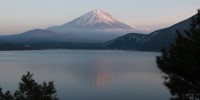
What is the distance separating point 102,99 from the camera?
123ft

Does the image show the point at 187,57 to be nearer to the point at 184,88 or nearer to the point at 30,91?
the point at 184,88

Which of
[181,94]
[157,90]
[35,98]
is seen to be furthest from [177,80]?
[157,90]

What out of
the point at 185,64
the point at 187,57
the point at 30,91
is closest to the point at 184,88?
the point at 185,64

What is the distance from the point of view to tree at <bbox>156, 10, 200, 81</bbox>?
1549cm

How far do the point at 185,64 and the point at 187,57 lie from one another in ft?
1.09

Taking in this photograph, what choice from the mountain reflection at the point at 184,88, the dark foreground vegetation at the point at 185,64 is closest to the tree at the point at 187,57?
the dark foreground vegetation at the point at 185,64

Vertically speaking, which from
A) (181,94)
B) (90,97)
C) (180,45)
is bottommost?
(90,97)

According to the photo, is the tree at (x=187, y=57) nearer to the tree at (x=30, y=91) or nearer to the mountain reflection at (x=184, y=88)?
the mountain reflection at (x=184, y=88)

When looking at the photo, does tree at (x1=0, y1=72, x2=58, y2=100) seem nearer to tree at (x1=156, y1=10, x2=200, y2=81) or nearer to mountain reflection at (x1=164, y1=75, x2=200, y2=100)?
tree at (x1=156, y1=10, x2=200, y2=81)

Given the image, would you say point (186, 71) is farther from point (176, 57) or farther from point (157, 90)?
point (157, 90)

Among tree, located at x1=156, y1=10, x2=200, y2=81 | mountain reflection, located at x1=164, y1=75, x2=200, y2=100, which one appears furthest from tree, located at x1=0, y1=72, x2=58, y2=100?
mountain reflection, located at x1=164, y1=75, x2=200, y2=100

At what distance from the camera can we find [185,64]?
15.7 metres

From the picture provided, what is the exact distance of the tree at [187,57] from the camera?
610 inches

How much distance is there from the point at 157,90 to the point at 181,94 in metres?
28.0
